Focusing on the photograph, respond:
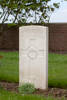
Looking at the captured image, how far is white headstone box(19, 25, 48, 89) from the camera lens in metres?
8.23

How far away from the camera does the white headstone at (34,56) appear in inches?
324

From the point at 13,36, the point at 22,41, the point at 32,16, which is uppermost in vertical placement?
the point at 22,41

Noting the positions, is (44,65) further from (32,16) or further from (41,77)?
(32,16)

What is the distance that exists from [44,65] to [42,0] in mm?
17506

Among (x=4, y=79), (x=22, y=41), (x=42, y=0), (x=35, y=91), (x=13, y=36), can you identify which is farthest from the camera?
(x=13, y=36)

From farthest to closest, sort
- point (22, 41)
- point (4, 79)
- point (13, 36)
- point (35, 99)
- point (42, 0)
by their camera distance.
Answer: point (13, 36) < point (42, 0) < point (4, 79) < point (22, 41) < point (35, 99)

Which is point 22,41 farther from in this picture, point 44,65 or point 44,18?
point 44,18

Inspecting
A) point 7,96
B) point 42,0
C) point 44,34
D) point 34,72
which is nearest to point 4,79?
point 34,72

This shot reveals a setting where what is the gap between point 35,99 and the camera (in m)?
6.32

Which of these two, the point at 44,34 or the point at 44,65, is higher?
the point at 44,34

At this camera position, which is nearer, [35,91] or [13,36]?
[35,91]

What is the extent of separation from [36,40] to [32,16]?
1858 centimetres

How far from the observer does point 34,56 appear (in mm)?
8375

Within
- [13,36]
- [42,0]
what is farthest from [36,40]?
[13,36]
